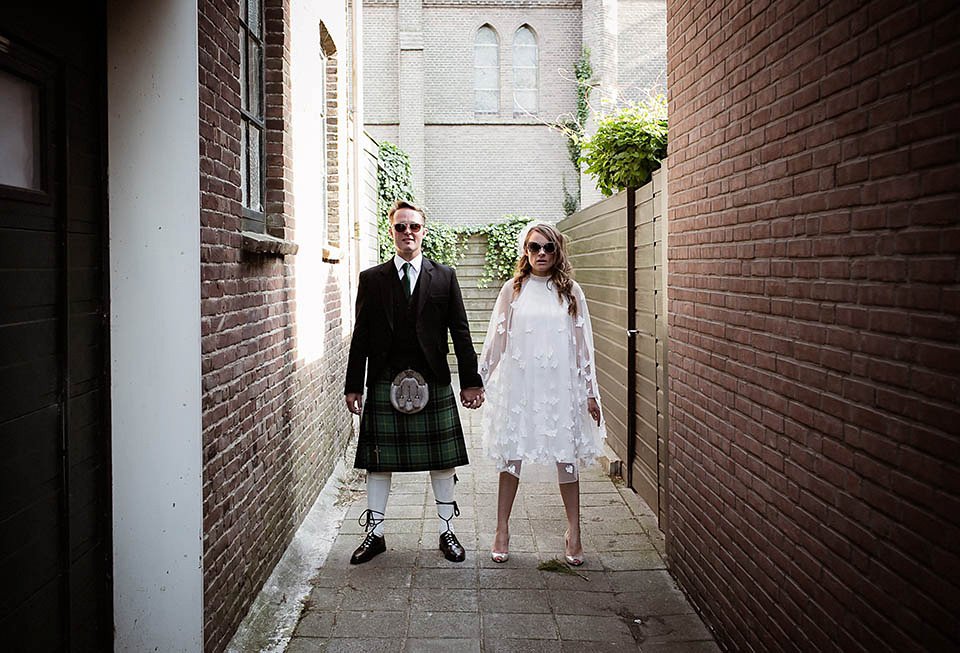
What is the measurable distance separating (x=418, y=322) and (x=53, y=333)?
2.55 metres

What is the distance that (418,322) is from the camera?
4973 millimetres

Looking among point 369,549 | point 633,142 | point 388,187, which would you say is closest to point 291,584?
point 369,549

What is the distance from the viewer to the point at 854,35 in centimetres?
244

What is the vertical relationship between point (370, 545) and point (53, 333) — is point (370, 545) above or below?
below

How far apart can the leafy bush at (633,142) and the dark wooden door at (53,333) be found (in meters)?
3.90

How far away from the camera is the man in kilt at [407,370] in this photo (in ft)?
16.4

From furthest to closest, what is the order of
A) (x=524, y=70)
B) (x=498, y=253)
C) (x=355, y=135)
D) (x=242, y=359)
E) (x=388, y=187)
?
(x=524, y=70)
(x=498, y=253)
(x=388, y=187)
(x=355, y=135)
(x=242, y=359)

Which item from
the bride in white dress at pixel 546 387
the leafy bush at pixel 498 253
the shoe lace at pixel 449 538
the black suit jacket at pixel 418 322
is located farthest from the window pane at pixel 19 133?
the leafy bush at pixel 498 253

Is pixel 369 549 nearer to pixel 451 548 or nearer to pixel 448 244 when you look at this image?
pixel 451 548

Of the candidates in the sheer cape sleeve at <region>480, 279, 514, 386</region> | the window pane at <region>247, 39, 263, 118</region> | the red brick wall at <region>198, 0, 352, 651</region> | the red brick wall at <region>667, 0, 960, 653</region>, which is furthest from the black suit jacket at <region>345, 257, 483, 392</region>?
the red brick wall at <region>667, 0, 960, 653</region>

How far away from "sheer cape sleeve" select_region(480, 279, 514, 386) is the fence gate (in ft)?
3.29

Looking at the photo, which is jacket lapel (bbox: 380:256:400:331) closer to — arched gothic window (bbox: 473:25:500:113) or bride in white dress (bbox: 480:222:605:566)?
bride in white dress (bbox: 480:222:605:566)

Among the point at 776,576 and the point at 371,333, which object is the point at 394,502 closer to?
the point at 371,333

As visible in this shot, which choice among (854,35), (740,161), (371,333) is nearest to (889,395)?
(854,35)
